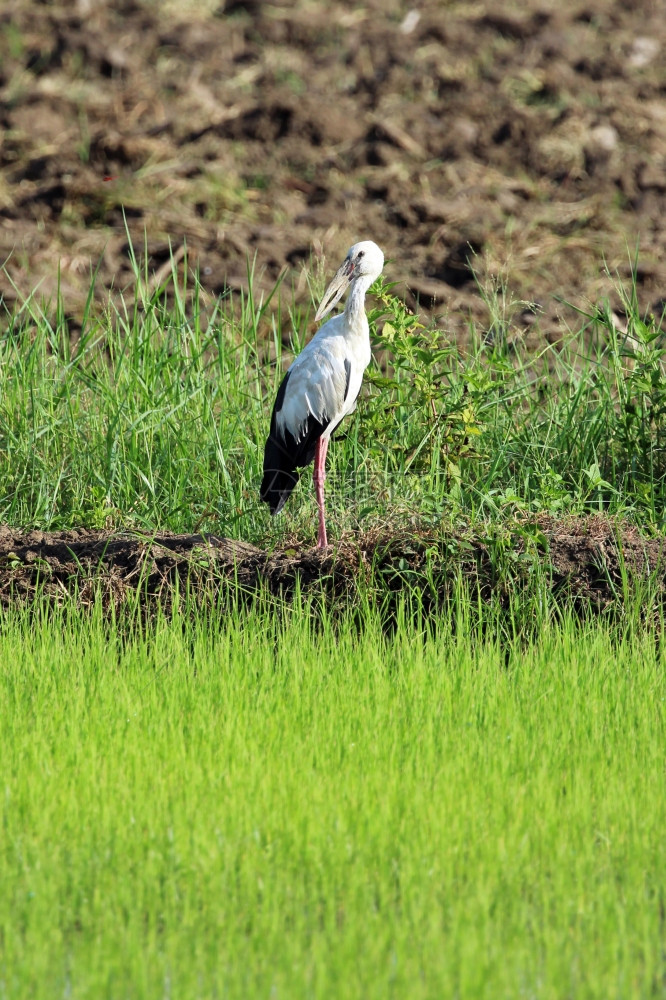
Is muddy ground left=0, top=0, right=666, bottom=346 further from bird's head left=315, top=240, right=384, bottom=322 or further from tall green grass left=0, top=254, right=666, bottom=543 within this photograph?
bird's head left=315, top=240, right=384, bottom=322

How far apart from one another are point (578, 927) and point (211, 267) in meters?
5.74

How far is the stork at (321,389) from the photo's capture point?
5.16 meters

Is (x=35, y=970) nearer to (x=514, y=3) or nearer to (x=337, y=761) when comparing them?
(x=337, y=761)

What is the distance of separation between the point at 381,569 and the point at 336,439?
121cm

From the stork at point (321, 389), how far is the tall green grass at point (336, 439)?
122 mm

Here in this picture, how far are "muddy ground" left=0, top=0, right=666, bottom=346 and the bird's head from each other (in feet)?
4.58

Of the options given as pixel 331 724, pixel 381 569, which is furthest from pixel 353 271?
pixel 331 724

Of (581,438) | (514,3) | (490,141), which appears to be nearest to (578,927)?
(581,438)

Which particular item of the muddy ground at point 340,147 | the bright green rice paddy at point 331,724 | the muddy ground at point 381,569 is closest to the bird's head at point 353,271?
the bright green rice paddy at point 331,724

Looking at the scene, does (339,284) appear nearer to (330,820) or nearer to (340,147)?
(330,820)

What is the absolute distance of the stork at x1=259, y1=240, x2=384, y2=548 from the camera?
5156 mm

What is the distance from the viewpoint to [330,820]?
296 cm

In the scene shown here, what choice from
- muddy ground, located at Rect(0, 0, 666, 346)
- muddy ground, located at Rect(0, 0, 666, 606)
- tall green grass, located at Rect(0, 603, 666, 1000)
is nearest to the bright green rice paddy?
tall green grass, located at Rect(0, 603, 666, 1000)

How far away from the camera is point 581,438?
567cm
